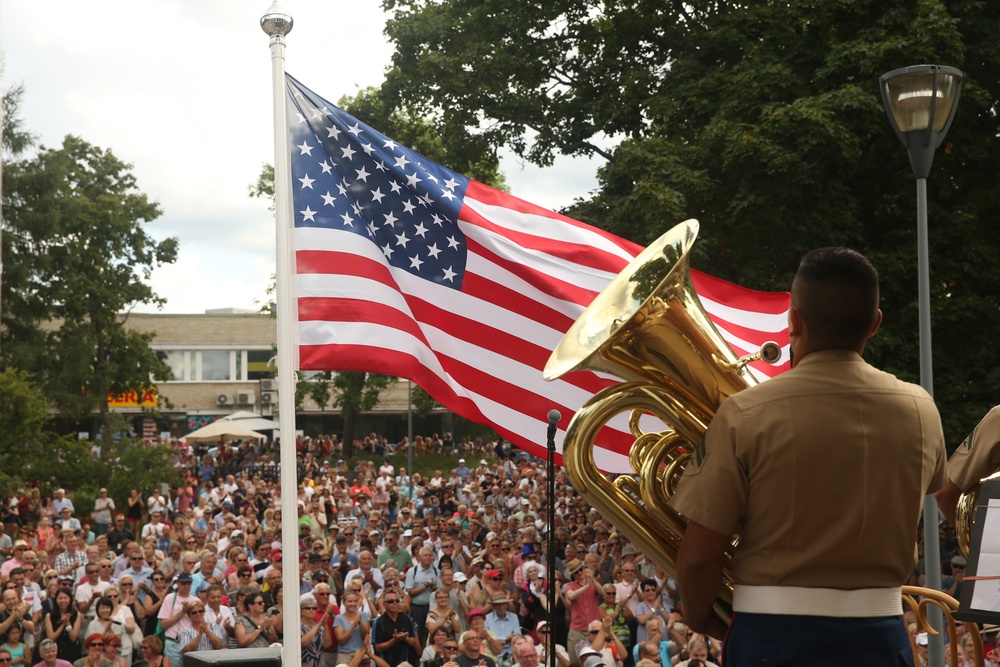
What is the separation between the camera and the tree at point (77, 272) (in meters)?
35.7

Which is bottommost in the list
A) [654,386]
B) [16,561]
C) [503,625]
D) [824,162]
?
[503,625]

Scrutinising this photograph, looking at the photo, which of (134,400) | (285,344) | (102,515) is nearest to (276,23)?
(285,344)

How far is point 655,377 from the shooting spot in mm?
2914

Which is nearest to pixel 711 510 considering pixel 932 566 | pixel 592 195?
pixel 932 566

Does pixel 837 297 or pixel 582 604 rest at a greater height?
pixel 837 297

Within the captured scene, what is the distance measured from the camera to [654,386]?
291cm

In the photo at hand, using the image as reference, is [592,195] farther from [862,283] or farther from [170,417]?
[170,417]

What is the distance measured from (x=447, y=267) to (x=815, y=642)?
4194 mm

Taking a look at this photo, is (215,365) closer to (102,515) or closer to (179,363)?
(179,363)

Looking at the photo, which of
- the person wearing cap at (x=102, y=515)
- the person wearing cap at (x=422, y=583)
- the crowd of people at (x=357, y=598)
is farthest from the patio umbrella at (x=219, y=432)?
the person wearing cap at (x=422, y=583)

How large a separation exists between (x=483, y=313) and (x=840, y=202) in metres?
9.06

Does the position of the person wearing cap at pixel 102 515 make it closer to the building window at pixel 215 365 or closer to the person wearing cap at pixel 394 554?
the person wearing cap at pixel 394 554

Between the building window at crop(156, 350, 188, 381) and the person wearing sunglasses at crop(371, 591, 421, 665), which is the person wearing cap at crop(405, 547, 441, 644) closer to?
the person wearing sunglasses at crop(371, 591, 421, 665)

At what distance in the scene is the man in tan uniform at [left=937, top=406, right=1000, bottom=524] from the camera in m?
3.52
